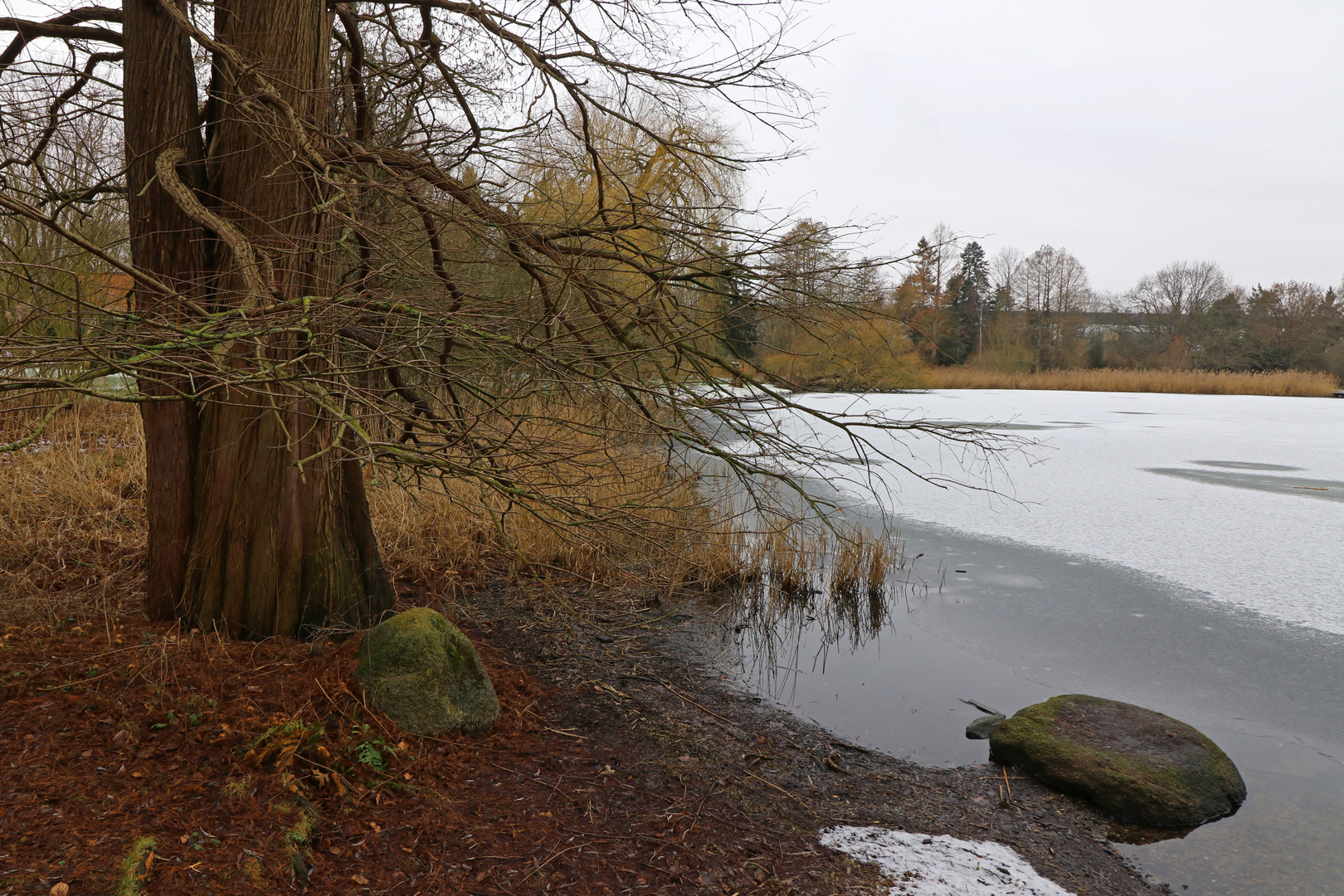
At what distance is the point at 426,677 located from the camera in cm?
357

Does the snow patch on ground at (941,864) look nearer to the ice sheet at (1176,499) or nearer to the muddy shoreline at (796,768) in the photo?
the muddy shoreline at (796,768)

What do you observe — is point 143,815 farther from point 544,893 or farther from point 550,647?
point 550,647

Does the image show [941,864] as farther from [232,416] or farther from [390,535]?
[390,535]

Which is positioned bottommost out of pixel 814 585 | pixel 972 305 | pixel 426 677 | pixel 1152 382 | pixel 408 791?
pixel 814 585

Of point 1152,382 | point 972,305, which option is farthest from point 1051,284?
point 1152,382

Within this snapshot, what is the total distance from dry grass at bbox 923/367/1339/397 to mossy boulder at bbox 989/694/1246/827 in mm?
23122

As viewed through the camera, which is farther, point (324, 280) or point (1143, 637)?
point (1143, 637)

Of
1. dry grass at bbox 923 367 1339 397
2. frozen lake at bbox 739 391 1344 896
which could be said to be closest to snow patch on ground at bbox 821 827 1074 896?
frozen lake at bbox 739 391 1344 896

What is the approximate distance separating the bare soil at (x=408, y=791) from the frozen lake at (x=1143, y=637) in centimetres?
53

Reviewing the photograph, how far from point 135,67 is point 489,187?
171 cm

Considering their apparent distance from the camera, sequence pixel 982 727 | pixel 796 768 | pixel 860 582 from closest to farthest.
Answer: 1. pixel 796 768
2. pixel 982 727
3. pixel 860 582

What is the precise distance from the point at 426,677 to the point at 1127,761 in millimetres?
3288

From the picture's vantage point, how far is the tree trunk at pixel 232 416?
11.9 ft

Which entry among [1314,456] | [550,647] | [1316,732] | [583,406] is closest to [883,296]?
[583,406]
